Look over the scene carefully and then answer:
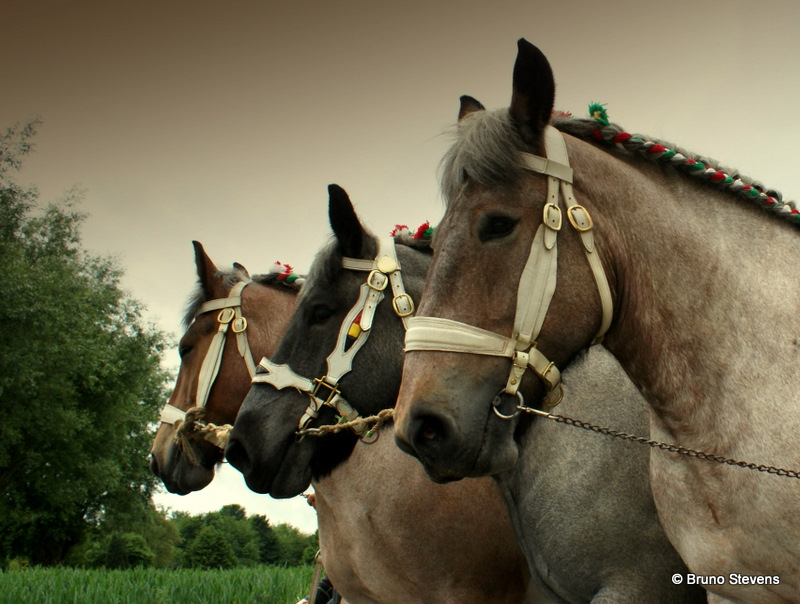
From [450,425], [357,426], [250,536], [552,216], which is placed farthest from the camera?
[250,536]

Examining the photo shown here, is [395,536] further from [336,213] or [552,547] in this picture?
[336,213]

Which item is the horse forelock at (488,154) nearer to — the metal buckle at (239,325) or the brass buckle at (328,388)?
the brass buckle at (328,388)

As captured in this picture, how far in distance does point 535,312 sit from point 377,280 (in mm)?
1924

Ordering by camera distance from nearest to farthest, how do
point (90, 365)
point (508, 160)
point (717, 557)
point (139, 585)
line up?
point (717, 557)
point (508, 160)
point (139, 585)
point (90, 365)

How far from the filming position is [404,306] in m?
3.93

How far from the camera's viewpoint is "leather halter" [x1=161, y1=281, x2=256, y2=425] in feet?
16.8

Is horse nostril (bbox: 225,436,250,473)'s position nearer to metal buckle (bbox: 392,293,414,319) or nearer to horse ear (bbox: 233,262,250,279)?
metal buckle (bbox: 392,293,414,319)

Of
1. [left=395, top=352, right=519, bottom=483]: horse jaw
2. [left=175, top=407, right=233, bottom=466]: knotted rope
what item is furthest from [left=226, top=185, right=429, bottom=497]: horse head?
[left=395, top=352, right=519, bottom=483]: horse jaw

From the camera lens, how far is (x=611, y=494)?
2.96 metres

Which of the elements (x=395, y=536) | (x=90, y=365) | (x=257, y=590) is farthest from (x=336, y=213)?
(x=90, y=365)

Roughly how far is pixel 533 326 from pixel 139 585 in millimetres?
9514

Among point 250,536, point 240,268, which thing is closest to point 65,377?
point 240,268

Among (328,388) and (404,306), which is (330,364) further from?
(404,306)

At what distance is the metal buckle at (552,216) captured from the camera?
7.42ft
